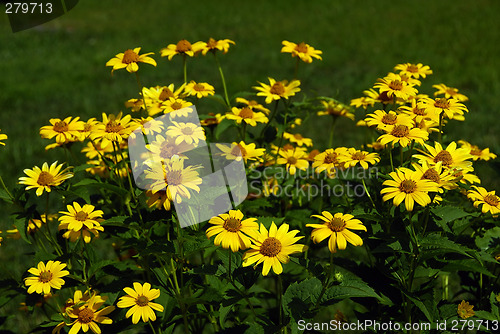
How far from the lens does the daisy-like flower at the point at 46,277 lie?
1725 mm

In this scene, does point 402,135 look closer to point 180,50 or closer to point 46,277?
point 180,50

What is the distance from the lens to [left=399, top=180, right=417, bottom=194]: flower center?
1.49m

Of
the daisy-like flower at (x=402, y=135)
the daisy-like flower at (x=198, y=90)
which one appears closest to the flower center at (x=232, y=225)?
the daisy-like flower at (x=402, y=135)

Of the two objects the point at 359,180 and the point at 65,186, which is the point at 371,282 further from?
the point at 65,186

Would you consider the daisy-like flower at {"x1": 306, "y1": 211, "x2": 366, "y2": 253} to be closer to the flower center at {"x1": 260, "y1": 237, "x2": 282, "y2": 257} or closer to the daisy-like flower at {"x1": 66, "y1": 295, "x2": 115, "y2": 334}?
the flower center at {"x1": 260, "y1": 237, "x2": 282, "y2": 257}

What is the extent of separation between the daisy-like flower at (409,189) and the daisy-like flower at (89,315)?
3.29 ft

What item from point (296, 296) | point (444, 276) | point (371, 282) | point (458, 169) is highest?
point (458, 169)

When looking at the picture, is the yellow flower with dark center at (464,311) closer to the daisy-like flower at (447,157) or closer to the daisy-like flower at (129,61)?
Answer: the daisy-like flower at (447,157)

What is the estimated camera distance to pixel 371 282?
6.18 ft

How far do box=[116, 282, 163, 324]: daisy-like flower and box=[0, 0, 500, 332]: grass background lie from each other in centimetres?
226

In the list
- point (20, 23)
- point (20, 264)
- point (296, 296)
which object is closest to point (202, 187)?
point (296, 296)

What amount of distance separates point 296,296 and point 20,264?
264cm

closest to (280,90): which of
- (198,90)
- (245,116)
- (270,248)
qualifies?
(245,116)

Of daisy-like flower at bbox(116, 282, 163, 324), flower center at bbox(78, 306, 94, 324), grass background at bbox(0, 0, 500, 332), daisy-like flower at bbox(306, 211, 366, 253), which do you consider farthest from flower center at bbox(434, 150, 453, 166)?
grass background at bbox(0, 0, 500, 332)
